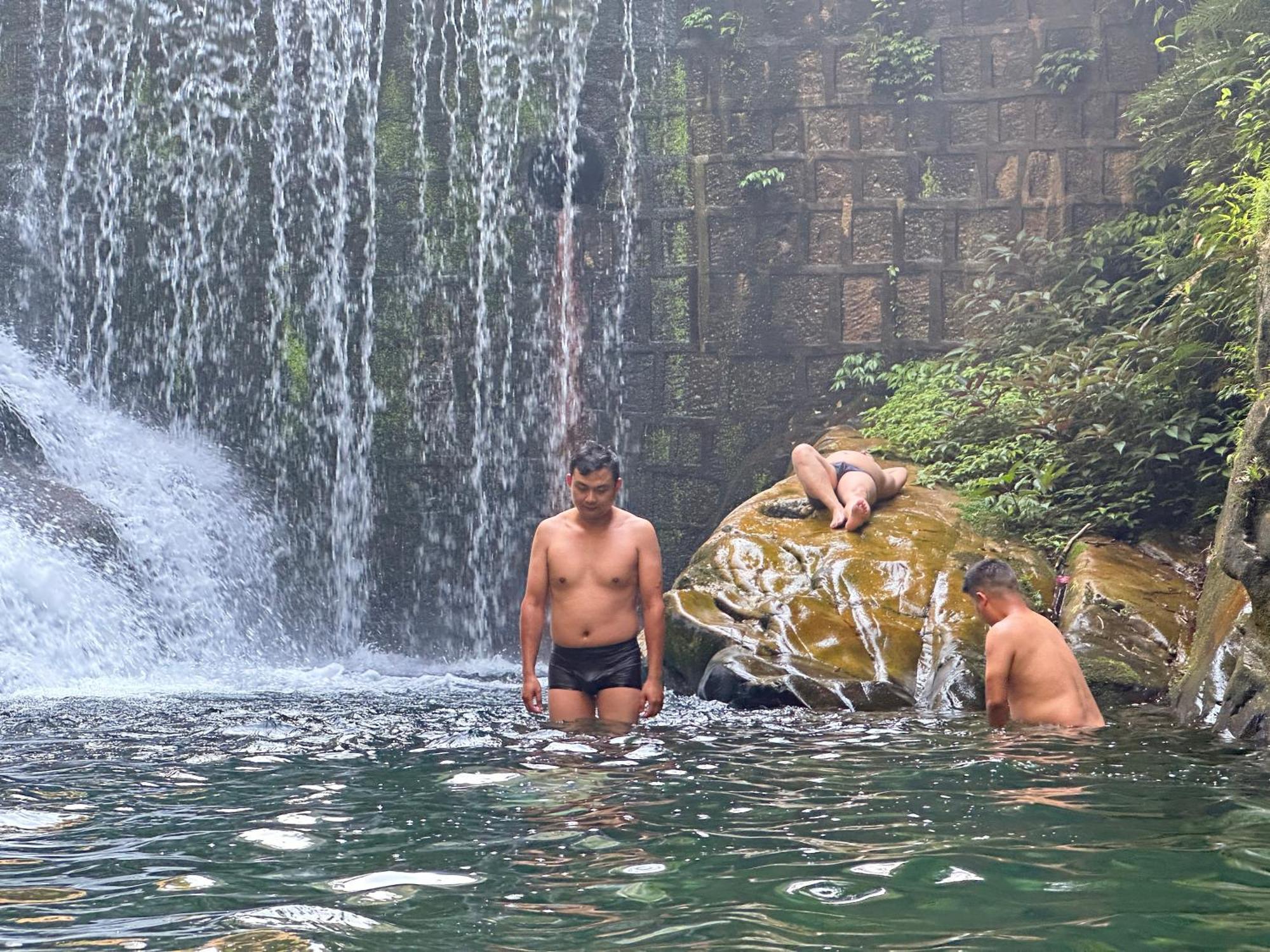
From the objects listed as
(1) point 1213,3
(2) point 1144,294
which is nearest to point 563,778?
(2) point 1144,294

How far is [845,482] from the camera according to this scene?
28.0 feet

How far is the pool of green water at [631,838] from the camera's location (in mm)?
2701

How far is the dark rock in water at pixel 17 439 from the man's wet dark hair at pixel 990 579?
803cm

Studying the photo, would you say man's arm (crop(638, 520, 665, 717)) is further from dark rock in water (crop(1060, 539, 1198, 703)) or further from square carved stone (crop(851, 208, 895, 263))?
square carved stone (crop(851, 208, 895, 263))

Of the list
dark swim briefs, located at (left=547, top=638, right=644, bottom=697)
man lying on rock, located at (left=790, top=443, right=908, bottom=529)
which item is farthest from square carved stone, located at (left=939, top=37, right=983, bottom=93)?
dark swim briefs, located at (left=547, top=638, right=644, bottom=697)

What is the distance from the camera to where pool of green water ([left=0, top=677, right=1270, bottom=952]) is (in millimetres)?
2701

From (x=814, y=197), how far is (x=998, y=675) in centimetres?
668

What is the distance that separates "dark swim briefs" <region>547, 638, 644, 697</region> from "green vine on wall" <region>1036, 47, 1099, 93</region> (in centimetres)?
732

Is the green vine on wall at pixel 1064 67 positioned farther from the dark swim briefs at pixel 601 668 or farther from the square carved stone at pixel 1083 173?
the dark swim briefs at pixel 601 668

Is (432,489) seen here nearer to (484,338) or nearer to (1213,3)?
(484,338)

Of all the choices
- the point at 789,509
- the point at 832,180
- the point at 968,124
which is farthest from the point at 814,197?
the point at 789,509

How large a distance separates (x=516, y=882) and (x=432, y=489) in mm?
8817

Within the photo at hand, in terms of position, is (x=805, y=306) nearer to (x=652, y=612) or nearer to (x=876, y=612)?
(x=876, y=612)

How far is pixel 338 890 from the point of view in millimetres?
3016
